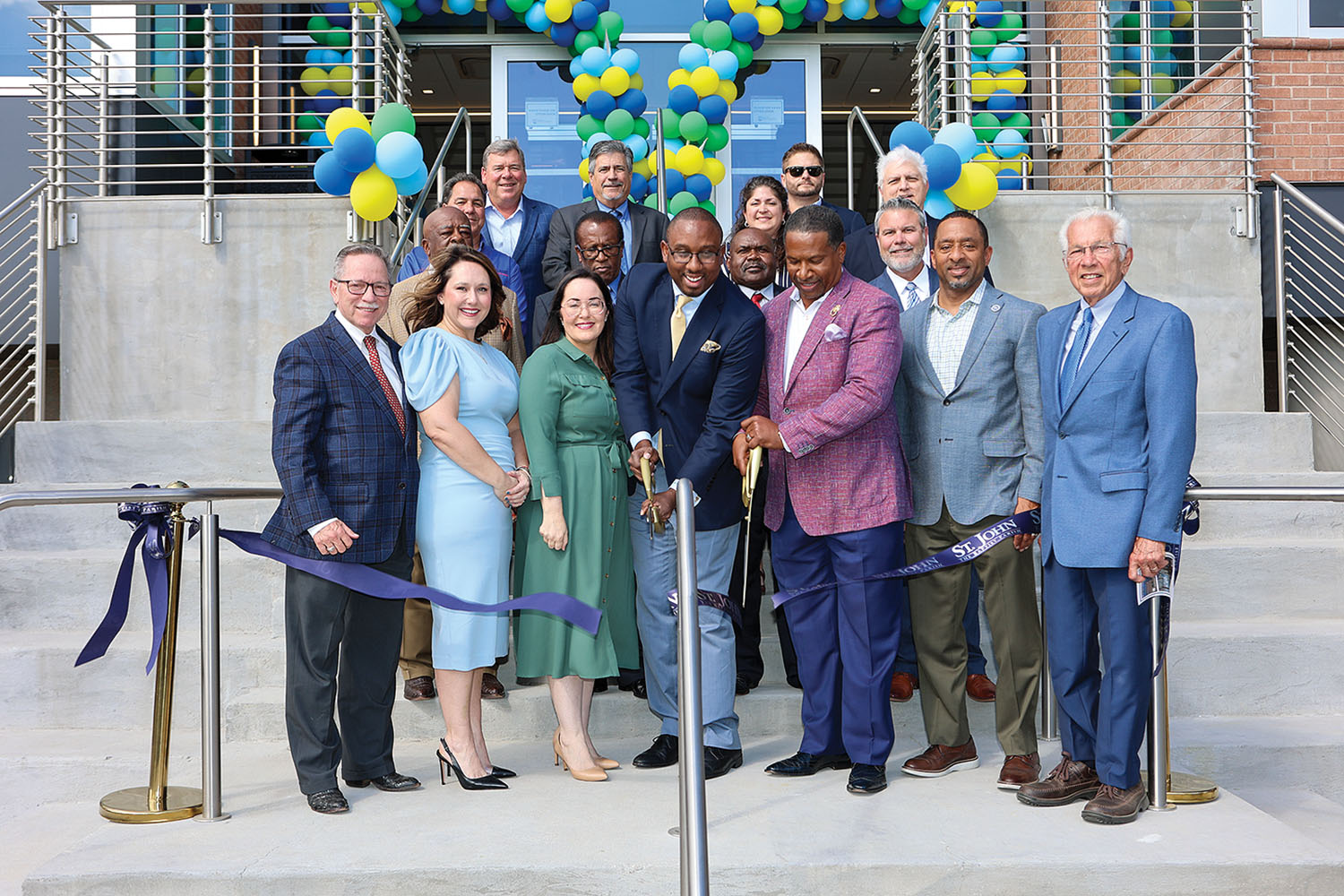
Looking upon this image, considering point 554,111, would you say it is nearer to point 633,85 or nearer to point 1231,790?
point 633,85

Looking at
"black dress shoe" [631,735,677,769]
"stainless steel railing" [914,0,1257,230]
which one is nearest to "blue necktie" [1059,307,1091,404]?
"black dress shoe" [631,735,677,769]

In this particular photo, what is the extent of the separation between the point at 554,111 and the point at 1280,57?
6257 millimetres

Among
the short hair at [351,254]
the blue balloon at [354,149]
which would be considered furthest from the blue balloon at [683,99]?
the short hair at [351,254]

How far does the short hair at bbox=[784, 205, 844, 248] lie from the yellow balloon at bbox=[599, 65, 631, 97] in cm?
561

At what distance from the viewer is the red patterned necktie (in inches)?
160

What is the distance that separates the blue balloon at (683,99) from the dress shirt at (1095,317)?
20.1 ft

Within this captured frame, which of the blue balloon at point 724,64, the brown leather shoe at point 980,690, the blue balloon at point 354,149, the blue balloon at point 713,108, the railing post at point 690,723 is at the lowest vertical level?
the brown leather shoe at point 980,690

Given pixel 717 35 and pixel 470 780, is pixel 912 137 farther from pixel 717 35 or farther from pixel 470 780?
pixel 470 780

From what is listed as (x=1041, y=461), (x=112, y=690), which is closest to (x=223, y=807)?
(x=112, y=690)

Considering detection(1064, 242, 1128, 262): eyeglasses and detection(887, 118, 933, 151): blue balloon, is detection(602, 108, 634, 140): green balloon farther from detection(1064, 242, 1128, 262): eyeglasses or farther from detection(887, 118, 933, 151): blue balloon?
detection(1064, 242, 1128, 262): eyeglasses

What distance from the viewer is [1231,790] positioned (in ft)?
14.8

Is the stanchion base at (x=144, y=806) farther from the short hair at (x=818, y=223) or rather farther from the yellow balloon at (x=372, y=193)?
the yellow balloon at (x=372, y=193)

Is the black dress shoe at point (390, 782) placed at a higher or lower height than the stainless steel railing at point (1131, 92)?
lower

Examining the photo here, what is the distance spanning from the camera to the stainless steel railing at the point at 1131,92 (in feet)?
26.7
